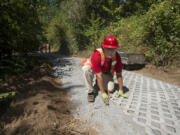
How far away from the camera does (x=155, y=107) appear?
8.02 ft

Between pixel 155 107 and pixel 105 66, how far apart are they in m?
1.42

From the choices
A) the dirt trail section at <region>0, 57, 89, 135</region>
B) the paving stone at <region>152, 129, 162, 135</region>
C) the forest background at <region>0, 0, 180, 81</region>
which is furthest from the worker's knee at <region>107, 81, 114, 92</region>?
the forest background at <region>0, 0, 180, 81</region>

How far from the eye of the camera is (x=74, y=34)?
1706 centimetres

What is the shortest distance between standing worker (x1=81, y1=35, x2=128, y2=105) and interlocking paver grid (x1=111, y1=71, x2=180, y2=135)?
354 millimetres

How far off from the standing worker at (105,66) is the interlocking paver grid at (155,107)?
1.16 feet

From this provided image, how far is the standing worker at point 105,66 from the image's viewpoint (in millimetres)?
2400

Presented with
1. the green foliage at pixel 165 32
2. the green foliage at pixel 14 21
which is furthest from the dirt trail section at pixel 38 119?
the green foliage at pixel 165 32

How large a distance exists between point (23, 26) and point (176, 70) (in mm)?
6427

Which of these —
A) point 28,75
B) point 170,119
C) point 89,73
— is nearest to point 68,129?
point 89,73

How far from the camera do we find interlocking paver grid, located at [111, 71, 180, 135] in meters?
1.89

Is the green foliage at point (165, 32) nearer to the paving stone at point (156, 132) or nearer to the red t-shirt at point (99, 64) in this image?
the red t-shirt at point (99, 64)

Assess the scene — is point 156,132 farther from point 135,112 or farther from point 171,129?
point 135,112

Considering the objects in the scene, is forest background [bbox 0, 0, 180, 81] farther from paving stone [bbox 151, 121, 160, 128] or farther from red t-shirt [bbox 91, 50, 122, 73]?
paving stone [bbox 151, 121, 160, 128]

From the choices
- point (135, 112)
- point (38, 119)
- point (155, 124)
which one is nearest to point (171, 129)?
point (155, 124)
